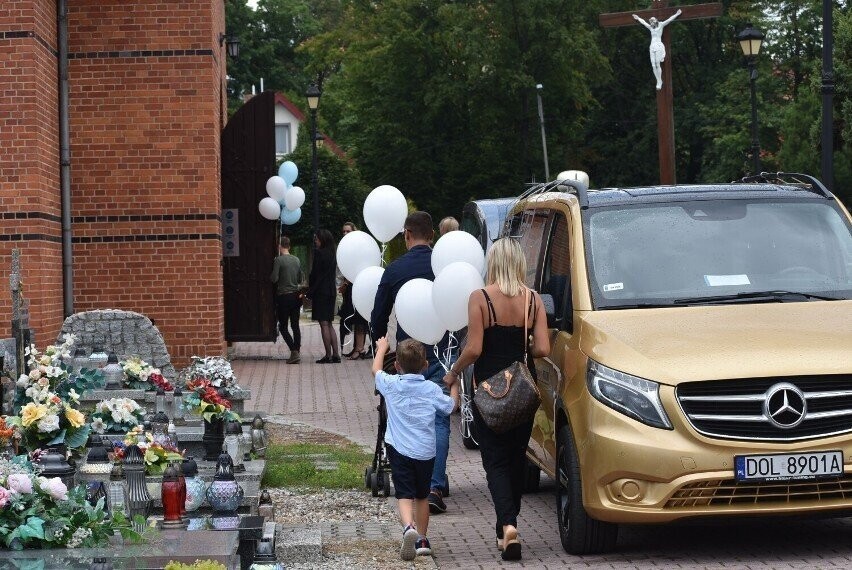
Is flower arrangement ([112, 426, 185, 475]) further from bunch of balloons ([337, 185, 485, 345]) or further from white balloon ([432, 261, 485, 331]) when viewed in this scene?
white balloon ([432, 261, 485, 331])

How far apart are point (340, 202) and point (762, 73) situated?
15.5 metres

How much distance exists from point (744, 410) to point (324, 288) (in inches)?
592

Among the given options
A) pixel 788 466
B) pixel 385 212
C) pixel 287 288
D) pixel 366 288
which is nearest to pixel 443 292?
pixel 366 288

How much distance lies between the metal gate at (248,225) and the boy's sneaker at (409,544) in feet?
42.8

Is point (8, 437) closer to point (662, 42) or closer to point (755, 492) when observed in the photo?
point (755, 492)

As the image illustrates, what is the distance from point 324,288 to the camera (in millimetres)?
21984

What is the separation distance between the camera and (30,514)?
5871 mm

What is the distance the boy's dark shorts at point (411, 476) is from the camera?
8.08 m

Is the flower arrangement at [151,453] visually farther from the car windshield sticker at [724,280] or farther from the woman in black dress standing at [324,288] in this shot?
the woman in black dress standing at [324,288]

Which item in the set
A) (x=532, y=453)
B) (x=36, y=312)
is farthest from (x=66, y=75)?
(x=532, y=453)

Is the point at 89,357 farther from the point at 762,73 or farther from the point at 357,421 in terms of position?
the point at 762,73

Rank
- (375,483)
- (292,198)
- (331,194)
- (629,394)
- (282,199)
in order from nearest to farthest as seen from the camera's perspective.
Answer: (629,394) → (375,483) → (282,199) → (292,198) → (331,194)

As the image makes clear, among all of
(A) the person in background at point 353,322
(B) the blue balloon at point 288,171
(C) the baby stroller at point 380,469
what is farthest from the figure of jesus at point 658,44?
(C) the baby stroller at point 380,469

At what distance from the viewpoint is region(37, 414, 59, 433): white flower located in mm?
8484
